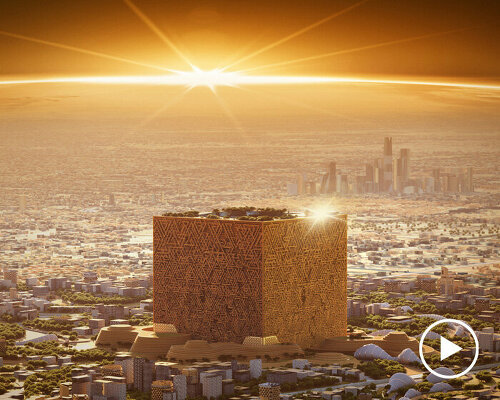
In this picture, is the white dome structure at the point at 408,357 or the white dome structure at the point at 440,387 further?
the white dome structure at the point at 408,357

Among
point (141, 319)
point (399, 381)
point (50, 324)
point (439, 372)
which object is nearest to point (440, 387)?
point (399, 381)

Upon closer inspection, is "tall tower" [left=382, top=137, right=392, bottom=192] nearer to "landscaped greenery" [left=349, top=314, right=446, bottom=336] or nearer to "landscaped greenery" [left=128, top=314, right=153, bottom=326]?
"landscaped greenery" [left=349, top=314, right=446, bottom=336]

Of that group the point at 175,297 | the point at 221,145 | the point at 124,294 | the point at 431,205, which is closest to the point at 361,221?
the point at 431,205

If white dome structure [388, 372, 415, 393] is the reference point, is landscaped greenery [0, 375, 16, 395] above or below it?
below

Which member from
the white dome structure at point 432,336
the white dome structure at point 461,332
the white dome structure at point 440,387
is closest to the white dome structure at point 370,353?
the white dome structure at point 440,387

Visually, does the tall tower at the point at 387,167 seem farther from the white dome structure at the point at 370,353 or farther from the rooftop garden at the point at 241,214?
the white dome structure at the point at 370,353

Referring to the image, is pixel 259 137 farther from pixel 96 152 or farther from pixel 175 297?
pixel 175 297

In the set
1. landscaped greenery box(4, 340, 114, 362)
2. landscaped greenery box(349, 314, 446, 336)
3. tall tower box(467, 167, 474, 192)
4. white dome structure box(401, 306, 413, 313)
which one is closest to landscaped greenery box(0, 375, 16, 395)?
landscaped greenery box(4, 340, 114, 362)
